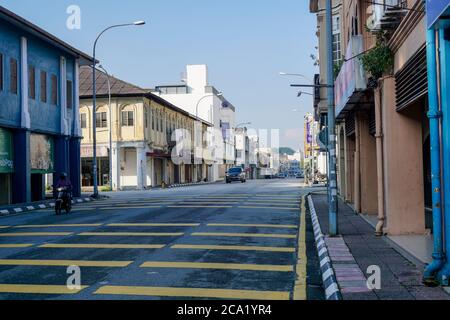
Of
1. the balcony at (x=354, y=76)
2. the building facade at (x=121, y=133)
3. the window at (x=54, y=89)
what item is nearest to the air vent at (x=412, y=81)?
the balcony at (x=354, y=76)

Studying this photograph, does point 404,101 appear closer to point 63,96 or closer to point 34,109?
point 34,109

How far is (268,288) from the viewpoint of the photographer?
7.48 meters

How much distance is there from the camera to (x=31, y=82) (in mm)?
26078

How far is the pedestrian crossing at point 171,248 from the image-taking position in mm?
7270

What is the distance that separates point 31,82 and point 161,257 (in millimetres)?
19039

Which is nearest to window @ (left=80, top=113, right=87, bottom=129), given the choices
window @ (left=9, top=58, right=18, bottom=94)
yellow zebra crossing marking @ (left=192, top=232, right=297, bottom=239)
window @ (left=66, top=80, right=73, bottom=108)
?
window @ (left=66, top=80, right=73, bottom=108)

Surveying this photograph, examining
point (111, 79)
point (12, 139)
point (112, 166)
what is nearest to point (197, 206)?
point (12, 139)

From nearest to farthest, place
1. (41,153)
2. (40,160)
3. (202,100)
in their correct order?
(40,160) → (41,153) → (202,100)

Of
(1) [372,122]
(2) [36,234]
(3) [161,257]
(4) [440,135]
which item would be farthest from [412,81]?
(2) [36,234]

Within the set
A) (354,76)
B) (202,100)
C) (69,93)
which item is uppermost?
(202,100)

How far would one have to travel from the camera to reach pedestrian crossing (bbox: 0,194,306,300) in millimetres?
7270

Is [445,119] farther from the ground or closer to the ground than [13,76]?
closer to the ground

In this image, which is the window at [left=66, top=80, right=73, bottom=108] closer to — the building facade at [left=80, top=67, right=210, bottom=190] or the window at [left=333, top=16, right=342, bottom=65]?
the building facade at [left=80, top=67, right=210, bottom=190]
